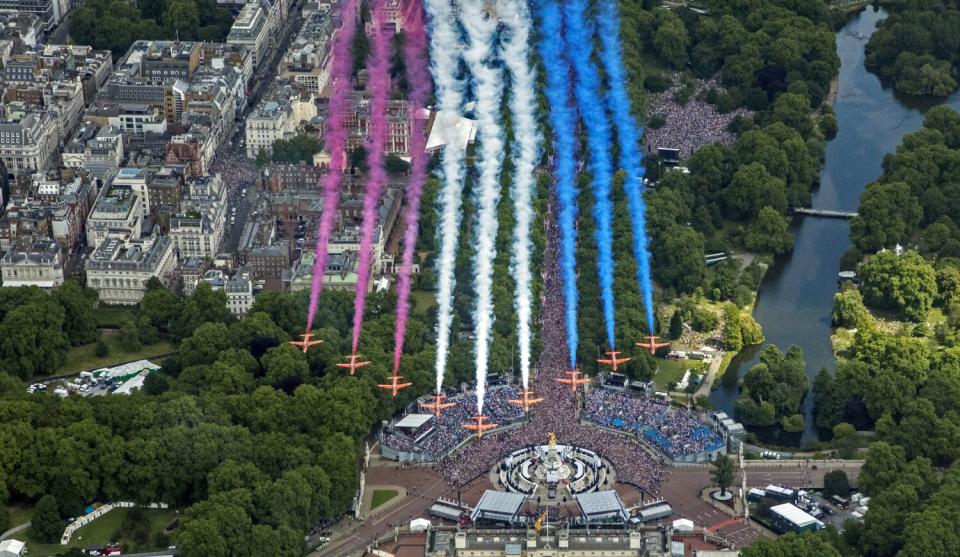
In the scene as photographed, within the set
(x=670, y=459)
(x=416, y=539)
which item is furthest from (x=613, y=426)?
(x=416, y=539)

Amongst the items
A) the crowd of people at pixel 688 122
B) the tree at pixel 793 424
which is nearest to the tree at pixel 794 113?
the crowd of people at pixel 688 122

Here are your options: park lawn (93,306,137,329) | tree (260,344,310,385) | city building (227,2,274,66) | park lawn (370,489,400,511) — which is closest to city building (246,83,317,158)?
city building (227,2,274,66)

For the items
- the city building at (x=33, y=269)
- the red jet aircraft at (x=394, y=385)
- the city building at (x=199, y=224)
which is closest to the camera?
the red jet aircraft at (x=394, y=385)

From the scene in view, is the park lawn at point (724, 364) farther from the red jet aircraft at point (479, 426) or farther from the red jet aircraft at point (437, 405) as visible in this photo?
the red jet aircraft at point (437, 405)

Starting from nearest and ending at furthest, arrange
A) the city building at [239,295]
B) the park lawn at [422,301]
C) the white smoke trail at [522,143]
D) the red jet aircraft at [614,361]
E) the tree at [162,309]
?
the red jet aircraft at [614,361], the white smoke trail at [522,143], the tree at [162,309], the park lawn at [422,301], the city building at [239,295]

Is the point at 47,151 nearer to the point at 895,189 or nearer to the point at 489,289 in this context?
the point at 489,289

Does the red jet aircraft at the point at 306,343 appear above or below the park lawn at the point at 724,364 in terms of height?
above

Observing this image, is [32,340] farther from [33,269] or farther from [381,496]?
[381,496]

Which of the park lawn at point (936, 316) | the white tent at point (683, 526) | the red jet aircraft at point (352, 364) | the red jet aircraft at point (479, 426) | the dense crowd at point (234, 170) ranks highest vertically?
the dense crowd at point (234, 170)
